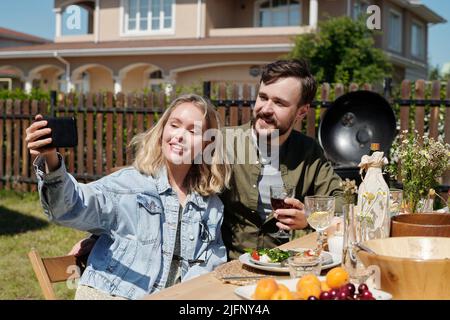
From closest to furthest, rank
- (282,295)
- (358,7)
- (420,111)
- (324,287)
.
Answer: (282,295)
(324,287)
(420,111)
(358,7)

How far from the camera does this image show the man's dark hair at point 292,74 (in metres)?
3.01

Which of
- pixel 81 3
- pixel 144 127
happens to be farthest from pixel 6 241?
pixel 81 3

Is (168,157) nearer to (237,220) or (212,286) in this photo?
(237,220)

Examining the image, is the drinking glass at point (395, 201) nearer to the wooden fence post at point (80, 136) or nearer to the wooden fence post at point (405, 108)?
the wooden fence post at point (405, 108)

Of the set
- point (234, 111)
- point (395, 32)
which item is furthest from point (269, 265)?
point (395, 32)

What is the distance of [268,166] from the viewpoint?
3150mm

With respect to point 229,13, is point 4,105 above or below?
below

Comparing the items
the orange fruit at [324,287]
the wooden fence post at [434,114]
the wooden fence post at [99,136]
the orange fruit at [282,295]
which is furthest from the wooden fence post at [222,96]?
the orange fruit at [282,295]

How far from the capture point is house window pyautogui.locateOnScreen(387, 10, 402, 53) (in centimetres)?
2123

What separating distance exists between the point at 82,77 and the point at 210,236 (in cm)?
2056

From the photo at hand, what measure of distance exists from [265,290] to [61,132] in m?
0.85

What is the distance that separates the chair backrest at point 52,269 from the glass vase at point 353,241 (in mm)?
1000

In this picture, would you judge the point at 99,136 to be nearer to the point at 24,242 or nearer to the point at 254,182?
the point at 24,242

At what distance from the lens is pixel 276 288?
1.60 meters
